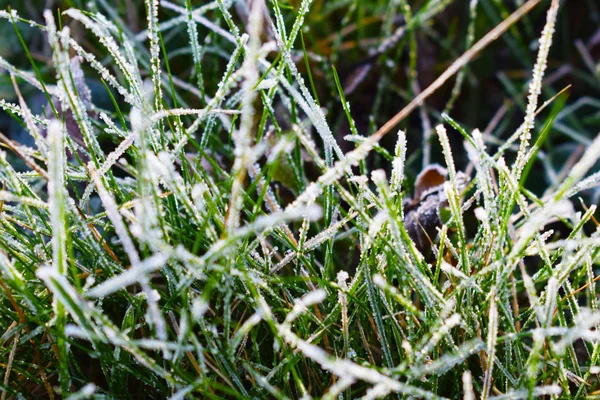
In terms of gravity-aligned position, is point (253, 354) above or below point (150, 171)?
below

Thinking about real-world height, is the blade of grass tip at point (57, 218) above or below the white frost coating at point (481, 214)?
above

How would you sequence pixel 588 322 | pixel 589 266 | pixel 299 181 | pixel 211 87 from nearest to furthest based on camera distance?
pixel 588 322 < pixel 589 266 < pixel 299 181 < pixel 211 87

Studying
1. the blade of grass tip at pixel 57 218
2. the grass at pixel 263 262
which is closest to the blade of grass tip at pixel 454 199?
the grass at pixel 263 262

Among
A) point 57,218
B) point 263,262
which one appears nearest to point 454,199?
point 263,262

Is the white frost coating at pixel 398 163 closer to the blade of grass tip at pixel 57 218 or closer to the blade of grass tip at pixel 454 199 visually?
the blade of grass tip at pixel 454 199

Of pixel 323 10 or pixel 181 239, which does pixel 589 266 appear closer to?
pixel 181 239

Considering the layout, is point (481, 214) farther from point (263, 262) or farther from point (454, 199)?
point (263, 262)

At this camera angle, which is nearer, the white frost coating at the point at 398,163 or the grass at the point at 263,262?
the grass at the point at 263,262

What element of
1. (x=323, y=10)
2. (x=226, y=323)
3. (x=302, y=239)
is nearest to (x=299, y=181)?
(x=302, y=239)

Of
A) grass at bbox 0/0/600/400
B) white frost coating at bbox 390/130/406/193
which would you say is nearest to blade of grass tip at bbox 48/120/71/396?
grass at bbox 0/0/600/400

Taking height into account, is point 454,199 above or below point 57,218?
below

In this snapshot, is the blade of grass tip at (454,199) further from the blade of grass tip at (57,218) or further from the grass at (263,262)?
the blade of grass tip at (57,218)
